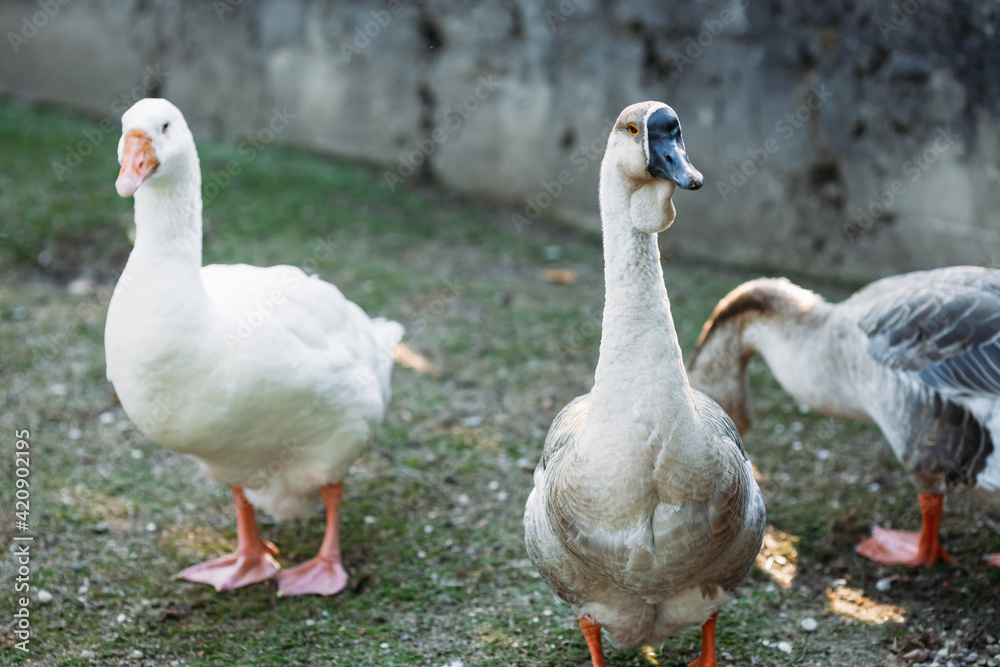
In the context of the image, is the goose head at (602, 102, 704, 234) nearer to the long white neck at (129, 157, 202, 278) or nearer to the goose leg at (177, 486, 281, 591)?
the long white neck at (129, 157, 202, 278)

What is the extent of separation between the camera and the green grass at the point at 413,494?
3658mm

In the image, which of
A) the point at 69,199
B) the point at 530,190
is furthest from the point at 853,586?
the point at 69,199

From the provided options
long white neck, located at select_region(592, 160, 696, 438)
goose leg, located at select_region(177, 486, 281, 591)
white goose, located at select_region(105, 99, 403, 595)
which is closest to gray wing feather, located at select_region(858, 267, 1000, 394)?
long white neck, located at select_region(592, 160, 696, 438)

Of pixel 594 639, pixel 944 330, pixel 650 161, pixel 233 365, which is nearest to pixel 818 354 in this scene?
pixel 944 330

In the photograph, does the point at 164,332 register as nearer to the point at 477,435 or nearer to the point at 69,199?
the point at 477,435

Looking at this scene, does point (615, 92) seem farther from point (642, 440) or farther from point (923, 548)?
point (642, 440)

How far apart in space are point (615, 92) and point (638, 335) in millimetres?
5463

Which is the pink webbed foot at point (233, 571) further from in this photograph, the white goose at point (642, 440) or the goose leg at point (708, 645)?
the goose leg at point (708, 645)

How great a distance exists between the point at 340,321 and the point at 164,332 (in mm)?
978

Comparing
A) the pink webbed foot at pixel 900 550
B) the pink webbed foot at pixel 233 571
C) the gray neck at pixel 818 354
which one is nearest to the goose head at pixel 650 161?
the gray neck at pixel 818 354

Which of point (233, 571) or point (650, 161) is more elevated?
point (650, 161)

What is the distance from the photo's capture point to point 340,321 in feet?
13.6

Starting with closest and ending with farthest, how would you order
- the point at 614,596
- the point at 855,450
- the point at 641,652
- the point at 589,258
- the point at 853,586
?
the point at 614,596, the point at 641,652, the point at 853,586, the point at 855,450, the point at 589,258

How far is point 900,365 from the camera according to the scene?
3904 millimetres
